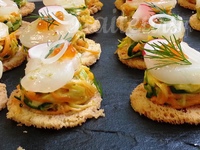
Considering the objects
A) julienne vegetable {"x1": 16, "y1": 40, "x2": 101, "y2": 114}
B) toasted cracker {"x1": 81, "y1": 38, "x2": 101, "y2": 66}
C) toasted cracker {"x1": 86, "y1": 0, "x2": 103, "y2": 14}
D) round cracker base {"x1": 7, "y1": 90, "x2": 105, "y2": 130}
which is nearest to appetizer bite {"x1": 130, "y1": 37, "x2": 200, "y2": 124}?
round cracker base {"x1": 7, "y1": 90, "x2": 105, "y2": 130}

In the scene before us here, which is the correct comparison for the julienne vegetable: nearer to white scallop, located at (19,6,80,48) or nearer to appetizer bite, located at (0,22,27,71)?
white scallop, located at (19,6,80,48)

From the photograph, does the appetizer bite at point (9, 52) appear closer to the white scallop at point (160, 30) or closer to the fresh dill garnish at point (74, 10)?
the fresh dill garnish at point (74, 10)

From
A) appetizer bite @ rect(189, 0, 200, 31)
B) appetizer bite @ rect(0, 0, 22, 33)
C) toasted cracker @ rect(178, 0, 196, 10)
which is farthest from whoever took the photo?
toasted cracker @ rect(178, 0, 196, 10)

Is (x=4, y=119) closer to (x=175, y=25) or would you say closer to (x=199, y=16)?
(x=175, y=25)

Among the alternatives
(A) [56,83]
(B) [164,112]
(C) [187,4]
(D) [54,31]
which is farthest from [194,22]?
(A) [56,83]

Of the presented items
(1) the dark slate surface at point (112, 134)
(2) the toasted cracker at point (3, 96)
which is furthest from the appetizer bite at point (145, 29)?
(2) the toasted cracker at point (3, 96)
